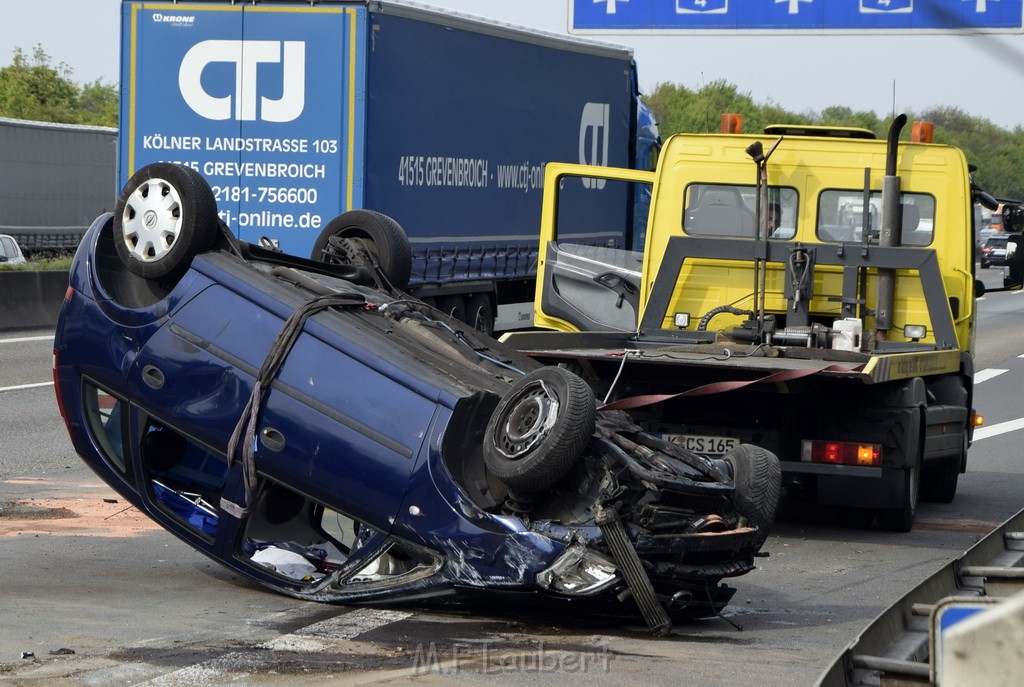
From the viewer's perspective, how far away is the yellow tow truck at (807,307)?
923cm

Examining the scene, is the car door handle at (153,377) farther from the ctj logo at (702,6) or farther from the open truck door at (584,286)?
the ctj logo at (702,6)

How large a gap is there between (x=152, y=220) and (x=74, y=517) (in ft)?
8.95

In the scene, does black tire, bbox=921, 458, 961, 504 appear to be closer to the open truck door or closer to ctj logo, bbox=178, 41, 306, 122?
the open truck door

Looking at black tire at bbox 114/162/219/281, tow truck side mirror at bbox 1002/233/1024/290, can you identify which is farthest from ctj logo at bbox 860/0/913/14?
black tire at bbox 114/162/219/281

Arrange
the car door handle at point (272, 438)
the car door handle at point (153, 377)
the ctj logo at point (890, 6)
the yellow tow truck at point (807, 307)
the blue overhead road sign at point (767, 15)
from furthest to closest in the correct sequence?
the blue overhead road sign at point (767, 15) → the ctj logo at point (890, 6) → the yellow tow truck at point (807, 307) → the car door handle at point (153, 377) → the car door handle at point (272, 438)

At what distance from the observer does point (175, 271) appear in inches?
272

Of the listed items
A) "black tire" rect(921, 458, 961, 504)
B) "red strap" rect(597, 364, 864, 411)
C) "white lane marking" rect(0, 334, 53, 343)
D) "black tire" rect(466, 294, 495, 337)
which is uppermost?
"red strap" rect(597, 364, 864, 411)

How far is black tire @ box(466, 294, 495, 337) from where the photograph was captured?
62.7 feet

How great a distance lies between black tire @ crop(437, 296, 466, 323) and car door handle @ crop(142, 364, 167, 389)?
11.4 m

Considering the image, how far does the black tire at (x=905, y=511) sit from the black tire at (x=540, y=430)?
3.80 meters

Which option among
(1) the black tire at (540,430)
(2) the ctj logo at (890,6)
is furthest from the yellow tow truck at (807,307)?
(1) the black tire at (540,430)

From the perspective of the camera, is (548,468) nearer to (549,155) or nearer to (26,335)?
(549,155)

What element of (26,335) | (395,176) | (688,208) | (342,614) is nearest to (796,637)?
(342,614)

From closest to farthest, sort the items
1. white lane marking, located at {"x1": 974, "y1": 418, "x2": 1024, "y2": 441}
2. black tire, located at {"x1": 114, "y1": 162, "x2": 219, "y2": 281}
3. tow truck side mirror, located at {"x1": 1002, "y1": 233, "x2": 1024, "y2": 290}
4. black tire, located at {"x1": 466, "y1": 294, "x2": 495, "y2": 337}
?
black tire, located at {"x1": 114, "y1": 162, "x2": 219, "y2": 281} < tow truck side mirror, located at {"x1": 1002, "y1": 233, "x2": 1024, "y2": 290} < white lane marking, located at {"x1": 974, "y1": 418, "x2": 1024, "y2": 441} < black tire, located at {"x1": 466, "y1": 294, "x2": 495, "y2": 337}
